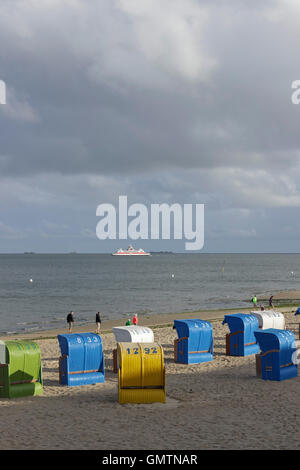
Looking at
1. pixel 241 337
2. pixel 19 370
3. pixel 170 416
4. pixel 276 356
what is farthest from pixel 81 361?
pixel 241 337

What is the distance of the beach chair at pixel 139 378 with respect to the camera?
13156mm

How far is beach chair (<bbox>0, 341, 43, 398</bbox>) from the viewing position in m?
13.9

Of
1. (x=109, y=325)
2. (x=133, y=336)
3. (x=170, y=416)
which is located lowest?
(x=109, y=325)

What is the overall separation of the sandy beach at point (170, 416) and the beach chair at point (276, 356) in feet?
1.07

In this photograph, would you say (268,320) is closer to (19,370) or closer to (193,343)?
(193,343)

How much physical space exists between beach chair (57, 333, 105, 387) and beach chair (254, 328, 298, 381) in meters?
5.24

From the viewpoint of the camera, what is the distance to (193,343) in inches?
733

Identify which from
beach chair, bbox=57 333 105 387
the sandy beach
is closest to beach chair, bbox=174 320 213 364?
the sandy beach

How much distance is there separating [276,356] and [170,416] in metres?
5.09

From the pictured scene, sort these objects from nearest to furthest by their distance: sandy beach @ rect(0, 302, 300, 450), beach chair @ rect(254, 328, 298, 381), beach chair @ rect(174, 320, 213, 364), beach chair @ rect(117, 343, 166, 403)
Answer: sandy beach @ rect(0, 302, 300, 450) < beach chair @ rect(117, 343, 166, 403) < beach chair @ rect(254, 328, 298, 381) < beach chair @ rect(174, 320, 213, 364)

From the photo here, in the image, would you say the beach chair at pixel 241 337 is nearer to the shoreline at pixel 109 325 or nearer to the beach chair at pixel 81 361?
the beach chair at pixel 81 361

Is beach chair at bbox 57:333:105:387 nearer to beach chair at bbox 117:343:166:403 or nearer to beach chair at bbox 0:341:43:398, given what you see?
beach chair at bbox 0:341:43:398

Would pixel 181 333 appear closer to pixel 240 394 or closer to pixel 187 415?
pixel 240 394
